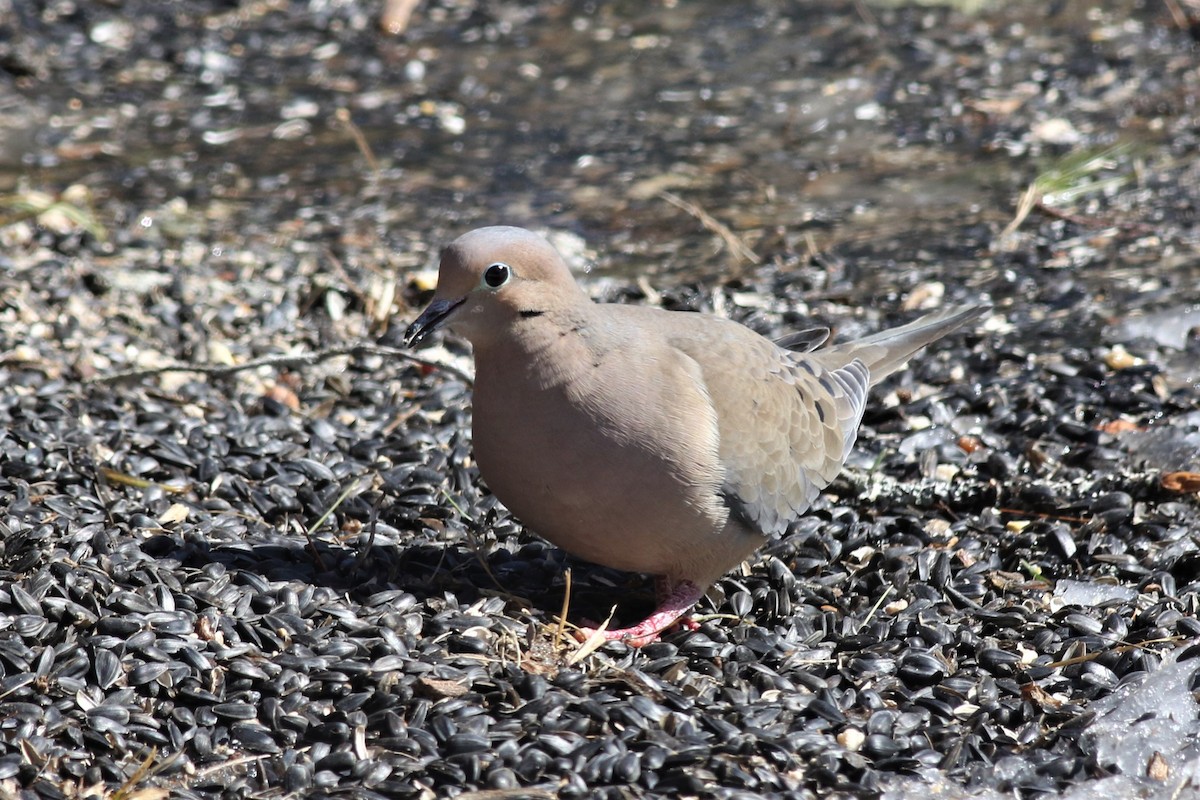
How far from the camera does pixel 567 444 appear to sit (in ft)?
12.4

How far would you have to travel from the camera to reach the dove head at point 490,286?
3855 millimetres

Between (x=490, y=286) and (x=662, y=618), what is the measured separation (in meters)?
1.20

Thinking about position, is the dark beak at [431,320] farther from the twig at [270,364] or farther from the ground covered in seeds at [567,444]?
the twig at [270,364]

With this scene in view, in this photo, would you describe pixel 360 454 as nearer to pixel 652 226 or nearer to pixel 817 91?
pixel 652 226

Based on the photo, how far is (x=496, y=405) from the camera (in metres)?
3.88

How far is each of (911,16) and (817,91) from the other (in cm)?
159

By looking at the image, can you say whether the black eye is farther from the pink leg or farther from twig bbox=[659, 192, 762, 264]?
twig bbox=[659, 192, 762, 264]

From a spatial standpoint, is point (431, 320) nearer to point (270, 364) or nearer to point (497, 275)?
point (497, 275)

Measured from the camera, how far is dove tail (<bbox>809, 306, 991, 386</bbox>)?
5.23m

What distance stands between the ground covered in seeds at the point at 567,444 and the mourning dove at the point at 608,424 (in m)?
0.34

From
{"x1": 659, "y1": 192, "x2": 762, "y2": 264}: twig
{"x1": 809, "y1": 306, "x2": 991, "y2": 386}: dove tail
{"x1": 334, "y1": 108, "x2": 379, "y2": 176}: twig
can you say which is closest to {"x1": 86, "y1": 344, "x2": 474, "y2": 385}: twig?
{"x1": 809, "y1": 306, "x2": 991, "y2": 386}: dove tail

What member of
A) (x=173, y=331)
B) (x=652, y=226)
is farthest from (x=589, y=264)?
(x=173, y=331)

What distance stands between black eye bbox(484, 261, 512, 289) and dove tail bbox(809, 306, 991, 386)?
5.64 ft

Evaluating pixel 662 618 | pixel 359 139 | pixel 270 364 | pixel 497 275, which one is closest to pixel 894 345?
pixel 662 618
